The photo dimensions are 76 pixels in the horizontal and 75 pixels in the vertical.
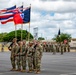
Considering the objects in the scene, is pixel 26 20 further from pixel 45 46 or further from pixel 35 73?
pixel 45 46

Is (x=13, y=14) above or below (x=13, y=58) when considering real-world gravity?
above

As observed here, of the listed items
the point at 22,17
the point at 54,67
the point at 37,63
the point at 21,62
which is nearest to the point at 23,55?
the point at 21,62

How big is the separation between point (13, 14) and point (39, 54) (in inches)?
487

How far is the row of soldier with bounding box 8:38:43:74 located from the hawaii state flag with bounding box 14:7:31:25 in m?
9.99

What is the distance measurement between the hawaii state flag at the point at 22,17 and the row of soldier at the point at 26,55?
393 inches

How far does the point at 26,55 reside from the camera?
65.3ft

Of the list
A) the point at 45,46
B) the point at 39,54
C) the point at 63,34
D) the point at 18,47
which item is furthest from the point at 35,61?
the point at 63,34

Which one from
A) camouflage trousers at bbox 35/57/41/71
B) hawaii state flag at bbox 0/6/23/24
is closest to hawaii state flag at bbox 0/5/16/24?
hawaii state flag at bbox 0/6/23/24

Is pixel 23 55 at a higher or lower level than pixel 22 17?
lower

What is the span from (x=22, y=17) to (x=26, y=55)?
1347 cm

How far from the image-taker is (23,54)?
20.2 m

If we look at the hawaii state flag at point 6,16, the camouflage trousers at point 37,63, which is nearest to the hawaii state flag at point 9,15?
the hawaii state flag at point 6,16

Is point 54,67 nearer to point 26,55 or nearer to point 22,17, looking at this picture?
point 26,55

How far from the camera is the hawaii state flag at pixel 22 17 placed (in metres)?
31.1
